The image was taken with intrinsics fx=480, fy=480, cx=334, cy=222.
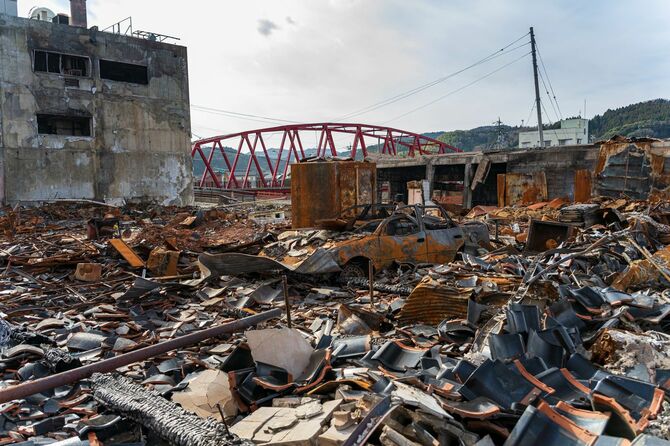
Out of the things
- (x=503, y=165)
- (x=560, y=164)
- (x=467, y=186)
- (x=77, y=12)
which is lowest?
(x=467, y=186)

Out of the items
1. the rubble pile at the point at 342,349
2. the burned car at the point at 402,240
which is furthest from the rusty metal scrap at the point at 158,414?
the burned car at the point at 402,240

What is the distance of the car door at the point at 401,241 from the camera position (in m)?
8.86

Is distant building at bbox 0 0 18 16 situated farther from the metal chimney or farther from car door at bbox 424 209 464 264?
car door at bbox 424 209 464 264

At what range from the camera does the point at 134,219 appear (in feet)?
67.8

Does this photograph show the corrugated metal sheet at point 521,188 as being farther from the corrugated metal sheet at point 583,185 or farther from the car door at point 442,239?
the car door at point 442,239

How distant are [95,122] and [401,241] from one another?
21.8 metres

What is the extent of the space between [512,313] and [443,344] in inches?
32.8

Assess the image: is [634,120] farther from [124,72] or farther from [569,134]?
[124,72]

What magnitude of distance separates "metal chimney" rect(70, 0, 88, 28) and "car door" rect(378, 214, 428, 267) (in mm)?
28471

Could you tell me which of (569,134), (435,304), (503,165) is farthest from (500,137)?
(435,304)

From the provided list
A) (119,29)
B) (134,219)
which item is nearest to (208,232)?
(134,219)

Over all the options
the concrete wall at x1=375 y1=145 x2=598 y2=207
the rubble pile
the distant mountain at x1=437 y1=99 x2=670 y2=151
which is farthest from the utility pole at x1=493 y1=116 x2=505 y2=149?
the rubble pile

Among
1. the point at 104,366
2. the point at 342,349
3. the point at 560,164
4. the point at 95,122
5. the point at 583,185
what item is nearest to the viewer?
the point at 104,366

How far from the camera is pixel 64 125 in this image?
2539cm
